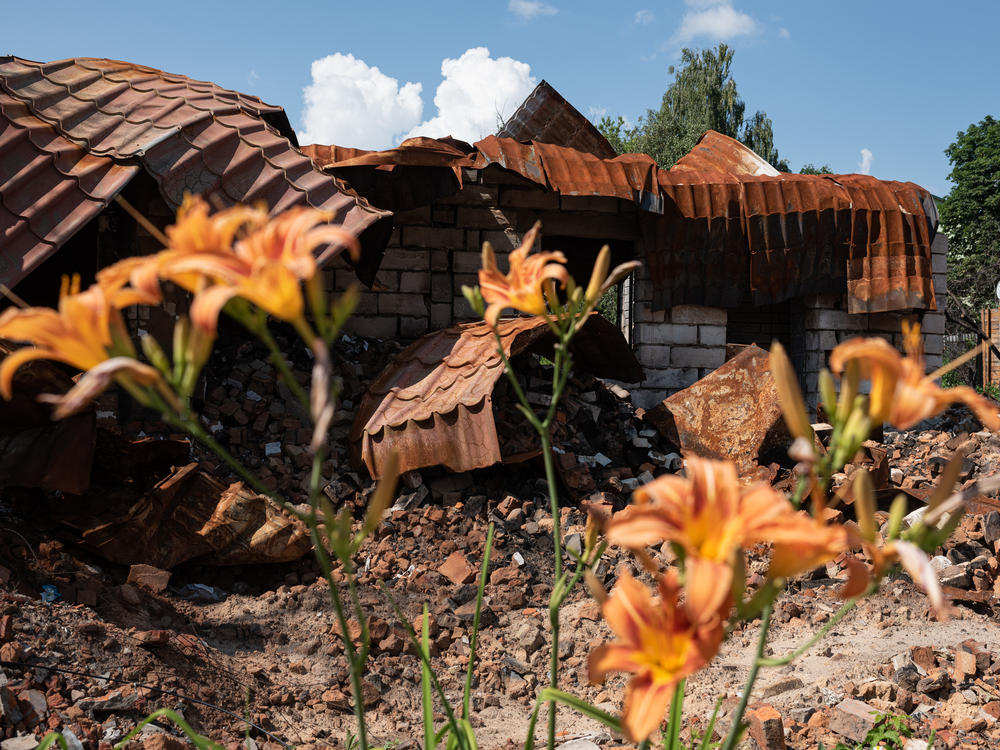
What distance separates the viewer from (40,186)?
16.6 feet

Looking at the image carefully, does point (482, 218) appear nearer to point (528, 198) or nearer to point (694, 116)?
point (528, 198)

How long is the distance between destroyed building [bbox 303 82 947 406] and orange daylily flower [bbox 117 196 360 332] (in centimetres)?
662

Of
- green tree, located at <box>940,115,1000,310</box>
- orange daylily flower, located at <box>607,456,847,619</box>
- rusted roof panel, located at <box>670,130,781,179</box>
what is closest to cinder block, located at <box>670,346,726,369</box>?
rusted roof panel, located at <box>670,130,781,179</box>

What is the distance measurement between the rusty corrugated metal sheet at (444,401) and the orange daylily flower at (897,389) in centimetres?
392

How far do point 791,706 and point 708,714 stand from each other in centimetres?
34

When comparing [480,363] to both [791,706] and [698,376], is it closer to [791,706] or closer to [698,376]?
[791,706]

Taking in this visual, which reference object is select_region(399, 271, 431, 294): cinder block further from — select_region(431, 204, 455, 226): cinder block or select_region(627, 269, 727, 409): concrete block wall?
select_region(627, 269, 727, 409): concrete block wall

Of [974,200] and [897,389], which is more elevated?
[974,200]

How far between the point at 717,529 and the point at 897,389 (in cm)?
27

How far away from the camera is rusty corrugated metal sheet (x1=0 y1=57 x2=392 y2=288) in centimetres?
536

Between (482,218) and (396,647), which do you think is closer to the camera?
(396,647)

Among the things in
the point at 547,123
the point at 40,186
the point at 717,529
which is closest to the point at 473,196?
the point at 547,123

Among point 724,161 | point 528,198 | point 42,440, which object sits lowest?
point 42,440

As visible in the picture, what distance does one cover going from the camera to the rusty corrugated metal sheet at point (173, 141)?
5359mm
